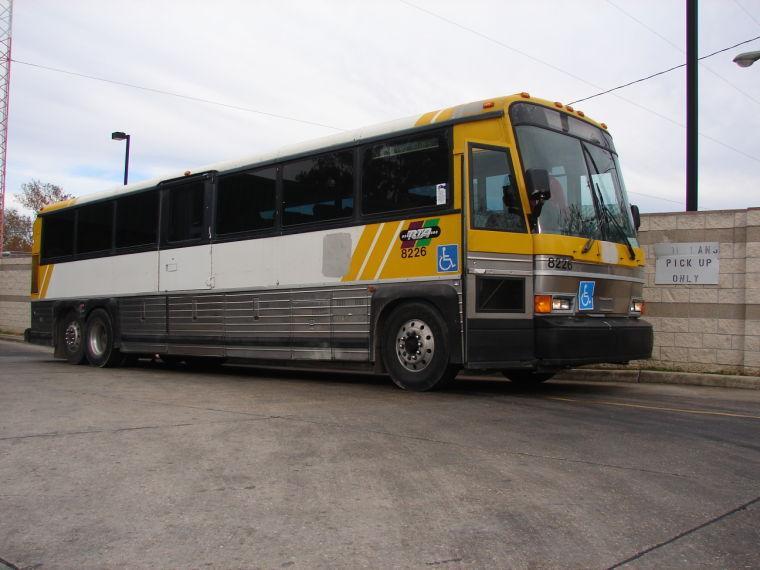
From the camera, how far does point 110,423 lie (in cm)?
604

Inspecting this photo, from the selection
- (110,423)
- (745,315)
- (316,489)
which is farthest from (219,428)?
(745,315)

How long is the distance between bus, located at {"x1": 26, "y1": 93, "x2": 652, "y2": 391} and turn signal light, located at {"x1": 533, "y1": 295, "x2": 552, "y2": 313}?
0.01 m

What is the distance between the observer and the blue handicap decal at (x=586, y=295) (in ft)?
25.2

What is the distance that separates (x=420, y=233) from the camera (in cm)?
813

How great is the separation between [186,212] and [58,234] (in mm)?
4674

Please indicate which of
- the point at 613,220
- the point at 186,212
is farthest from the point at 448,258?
the point at 186,212

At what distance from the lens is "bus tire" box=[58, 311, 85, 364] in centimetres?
1350

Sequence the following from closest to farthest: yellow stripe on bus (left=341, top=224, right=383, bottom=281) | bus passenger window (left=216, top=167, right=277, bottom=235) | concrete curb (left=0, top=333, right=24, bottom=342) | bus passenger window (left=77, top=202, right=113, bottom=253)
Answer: yellow stripe on bus (left=341, top=224, right=383, bottom=281)
bus passenger window (left=216, top=167, right=277, bottom=235)
bus passenger window (left=77, top=202, right=113, bottom=253)
concrete curb (left=0, top=333, right=24, bottom=342)

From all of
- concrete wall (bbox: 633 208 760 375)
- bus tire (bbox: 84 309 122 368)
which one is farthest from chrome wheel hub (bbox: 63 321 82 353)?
concrete wall (bbox: 633 208 760 375)

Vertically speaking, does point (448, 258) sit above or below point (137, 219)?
below

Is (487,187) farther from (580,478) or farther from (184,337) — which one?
(184,337)

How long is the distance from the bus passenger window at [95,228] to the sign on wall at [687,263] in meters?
10.1

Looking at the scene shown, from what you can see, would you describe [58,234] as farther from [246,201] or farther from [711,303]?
[711,303]

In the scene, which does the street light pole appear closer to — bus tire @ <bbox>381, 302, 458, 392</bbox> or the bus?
the bus
